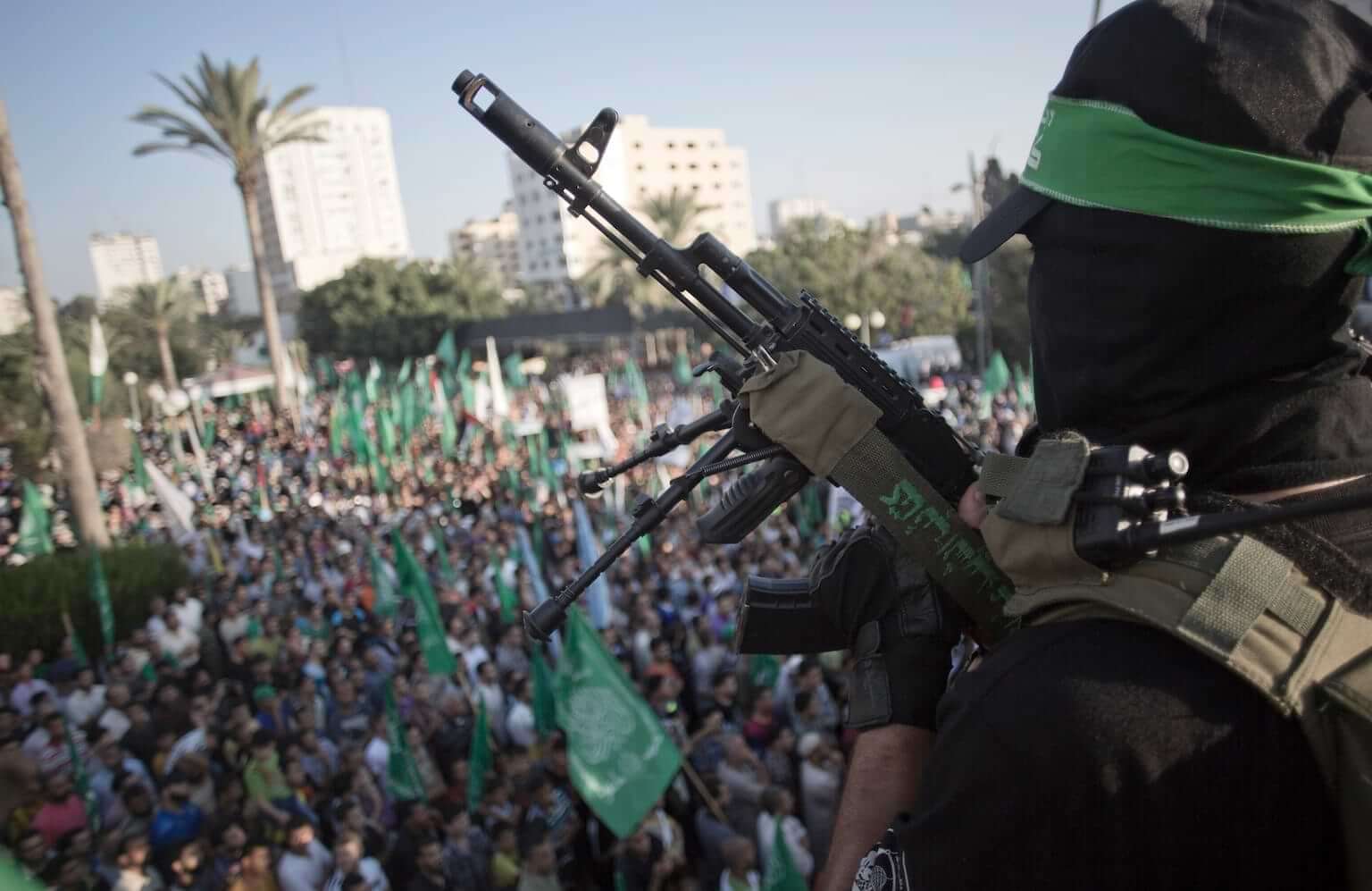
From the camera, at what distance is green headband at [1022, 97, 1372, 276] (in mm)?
1002

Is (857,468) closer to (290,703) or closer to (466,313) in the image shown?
(290,703)

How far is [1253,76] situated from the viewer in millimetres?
1020

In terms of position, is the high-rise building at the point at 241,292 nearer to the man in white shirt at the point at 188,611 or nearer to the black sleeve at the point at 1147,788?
the man in white shirt at the point at 188,611

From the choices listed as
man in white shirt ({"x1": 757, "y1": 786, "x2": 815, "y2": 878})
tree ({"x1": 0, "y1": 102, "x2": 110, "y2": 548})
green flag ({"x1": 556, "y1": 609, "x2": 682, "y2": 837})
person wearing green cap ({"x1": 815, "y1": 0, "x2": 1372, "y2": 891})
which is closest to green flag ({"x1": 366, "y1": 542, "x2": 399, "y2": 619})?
green flag ({"x1": 556, "y1": 609, "x2": 682, "y2": 837})

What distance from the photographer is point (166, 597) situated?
12.0 m

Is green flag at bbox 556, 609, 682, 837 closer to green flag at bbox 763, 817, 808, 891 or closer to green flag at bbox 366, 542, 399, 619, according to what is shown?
green flag at bbox 763, 817, 808, 891

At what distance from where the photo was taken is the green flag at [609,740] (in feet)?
15.6

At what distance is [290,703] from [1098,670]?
742 centimetres

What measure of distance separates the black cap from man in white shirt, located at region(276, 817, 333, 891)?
210 inches

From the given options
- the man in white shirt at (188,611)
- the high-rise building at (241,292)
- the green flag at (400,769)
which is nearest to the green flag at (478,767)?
the green flag at (400,769)

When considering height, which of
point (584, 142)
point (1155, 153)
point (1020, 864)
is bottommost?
point (1020, 864)

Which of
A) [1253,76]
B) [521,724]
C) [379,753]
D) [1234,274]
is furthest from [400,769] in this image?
[1253,76]

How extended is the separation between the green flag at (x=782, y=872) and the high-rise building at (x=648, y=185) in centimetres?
6755

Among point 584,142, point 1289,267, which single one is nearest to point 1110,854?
point 1289,267
